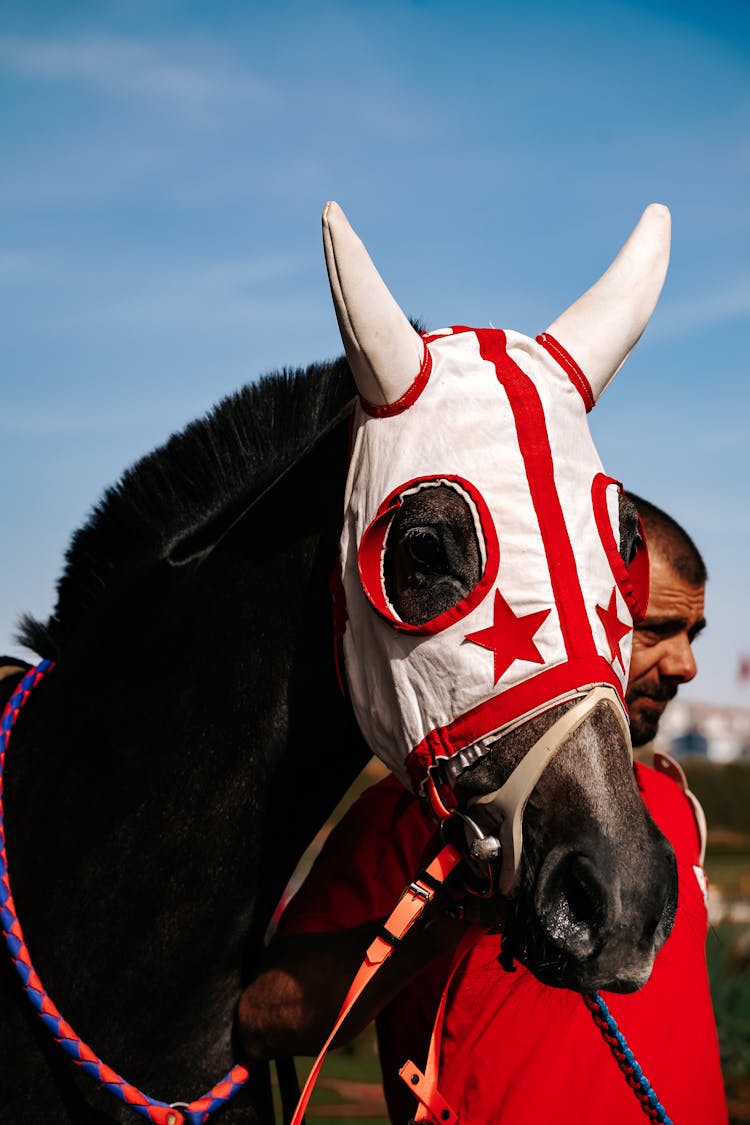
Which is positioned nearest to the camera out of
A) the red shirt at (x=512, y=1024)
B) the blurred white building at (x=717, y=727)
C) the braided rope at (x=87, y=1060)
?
the braided rope at (x=87, y=1060)

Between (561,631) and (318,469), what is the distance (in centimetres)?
84

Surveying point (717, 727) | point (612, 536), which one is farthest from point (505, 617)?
point (717, 727)

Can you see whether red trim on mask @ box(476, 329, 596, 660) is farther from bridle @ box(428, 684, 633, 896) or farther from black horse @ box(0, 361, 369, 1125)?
black horse @ box(0, 361, 369, 1125)

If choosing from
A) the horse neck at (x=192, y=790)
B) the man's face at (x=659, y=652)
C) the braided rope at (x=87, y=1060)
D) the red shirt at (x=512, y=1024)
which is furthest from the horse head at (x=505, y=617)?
the man's face at (x=659, y=652)

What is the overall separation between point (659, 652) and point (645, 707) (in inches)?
7.9

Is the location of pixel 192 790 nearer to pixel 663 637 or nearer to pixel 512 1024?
pixel 512 1024

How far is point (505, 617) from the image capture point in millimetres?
2350

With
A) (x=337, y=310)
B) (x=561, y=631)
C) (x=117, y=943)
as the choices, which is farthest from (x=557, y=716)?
(x=117, y=943)

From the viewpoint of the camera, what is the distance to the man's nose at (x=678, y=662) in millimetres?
4125

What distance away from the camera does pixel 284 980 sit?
273cm

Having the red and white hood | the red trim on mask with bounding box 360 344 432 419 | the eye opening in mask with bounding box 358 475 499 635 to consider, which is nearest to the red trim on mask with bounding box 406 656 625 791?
the red and white hood

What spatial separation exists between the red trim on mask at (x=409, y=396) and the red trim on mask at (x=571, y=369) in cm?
31

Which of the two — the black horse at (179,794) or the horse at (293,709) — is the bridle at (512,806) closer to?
the horse at (293,709)

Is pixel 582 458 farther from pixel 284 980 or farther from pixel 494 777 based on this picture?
pixel 284 980
